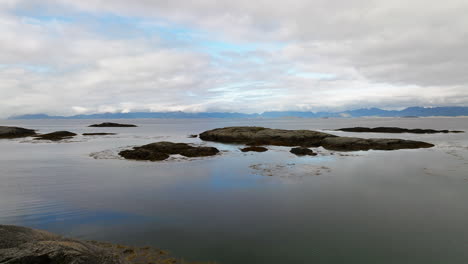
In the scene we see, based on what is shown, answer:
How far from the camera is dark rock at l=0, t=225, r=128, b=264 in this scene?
5.55 metres

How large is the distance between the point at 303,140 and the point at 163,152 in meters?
24.6

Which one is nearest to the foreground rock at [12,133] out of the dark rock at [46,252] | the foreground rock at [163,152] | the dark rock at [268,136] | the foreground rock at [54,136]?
the foreground rock at [54,136]

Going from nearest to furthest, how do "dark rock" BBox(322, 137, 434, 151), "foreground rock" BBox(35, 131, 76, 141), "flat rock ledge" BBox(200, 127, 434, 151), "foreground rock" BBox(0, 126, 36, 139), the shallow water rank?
the shallow water < "dark rock" BBox(322, 137, 434, 151) < "flat rock ledge" BBox(200, 127, 434, 151) < "foreground rock" BBox(35, 131, 76, 141) < "foreground rock" BBox(0, 126, 36, 139)

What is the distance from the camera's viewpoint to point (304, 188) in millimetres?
15727

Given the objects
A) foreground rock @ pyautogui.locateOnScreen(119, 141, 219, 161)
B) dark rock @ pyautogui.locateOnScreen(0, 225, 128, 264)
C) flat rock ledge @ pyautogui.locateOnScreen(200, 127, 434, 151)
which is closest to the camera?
dark rock @ pyautogui.locateOnScreen(0, 225, 128, 264)


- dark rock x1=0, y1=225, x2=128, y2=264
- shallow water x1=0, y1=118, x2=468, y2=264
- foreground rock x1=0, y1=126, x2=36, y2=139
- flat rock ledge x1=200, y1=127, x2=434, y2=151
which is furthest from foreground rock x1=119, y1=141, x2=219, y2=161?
foreground rock x1=0, y1=126, x2=36, y2=139

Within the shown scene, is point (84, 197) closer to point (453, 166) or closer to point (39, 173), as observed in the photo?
point (39, 173)

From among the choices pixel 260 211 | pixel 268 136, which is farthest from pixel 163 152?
pixel 260 211

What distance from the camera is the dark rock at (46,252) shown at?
5.55 m

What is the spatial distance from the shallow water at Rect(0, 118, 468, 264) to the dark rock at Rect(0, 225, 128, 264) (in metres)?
2.61

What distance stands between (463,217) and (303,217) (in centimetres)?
697

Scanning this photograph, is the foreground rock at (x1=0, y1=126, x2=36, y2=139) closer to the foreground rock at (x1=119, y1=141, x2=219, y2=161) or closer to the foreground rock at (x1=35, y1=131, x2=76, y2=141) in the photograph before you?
the foreground rock at (x1=35, y1=131, x2=76, y2=141)

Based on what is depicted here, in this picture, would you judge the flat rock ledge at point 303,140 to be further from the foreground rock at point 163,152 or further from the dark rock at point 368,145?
the foreground rock at point 163,152

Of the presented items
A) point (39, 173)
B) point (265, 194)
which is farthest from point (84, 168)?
point (265, 194)
